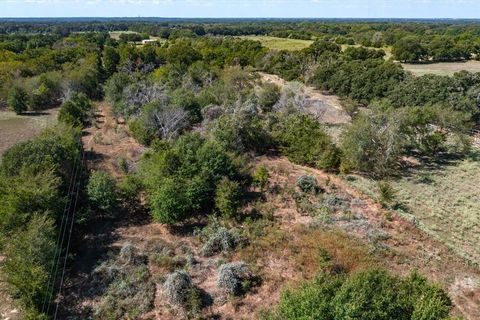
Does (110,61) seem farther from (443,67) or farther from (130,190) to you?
(443,67)

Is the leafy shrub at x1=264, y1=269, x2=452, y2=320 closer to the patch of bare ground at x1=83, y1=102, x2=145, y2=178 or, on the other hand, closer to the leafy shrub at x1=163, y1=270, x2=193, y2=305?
the leafy shrub at x1=163, y1=270, x2=193, y2=305

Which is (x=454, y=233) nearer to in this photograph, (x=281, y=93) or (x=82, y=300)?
(x=82, y=300)

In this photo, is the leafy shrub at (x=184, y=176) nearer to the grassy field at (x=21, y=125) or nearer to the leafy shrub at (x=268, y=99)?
the leafy shrub at (x=268, y=99)

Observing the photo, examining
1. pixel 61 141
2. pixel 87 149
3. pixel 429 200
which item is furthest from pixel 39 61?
pixel 429 200

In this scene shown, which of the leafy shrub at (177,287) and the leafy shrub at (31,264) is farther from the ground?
the leafy shrub at (31,264)

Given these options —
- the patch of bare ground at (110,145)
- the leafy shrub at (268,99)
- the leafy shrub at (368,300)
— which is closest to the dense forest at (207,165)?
the leafy shrub at (368,300)

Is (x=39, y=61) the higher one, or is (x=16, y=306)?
(x=39, y=61)

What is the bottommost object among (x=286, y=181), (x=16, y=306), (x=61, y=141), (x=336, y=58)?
(x=16, y=306)
